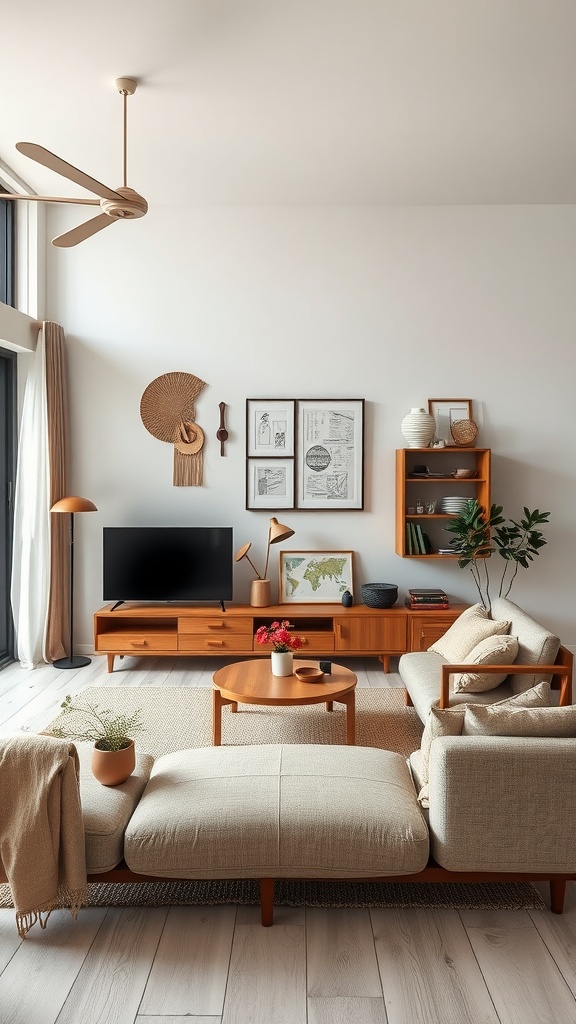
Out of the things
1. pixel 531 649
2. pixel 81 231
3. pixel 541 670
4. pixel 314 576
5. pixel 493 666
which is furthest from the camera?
pixel 314 576

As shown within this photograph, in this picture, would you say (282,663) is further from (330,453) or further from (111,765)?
(330,453)

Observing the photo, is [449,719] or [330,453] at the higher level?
[330,453]

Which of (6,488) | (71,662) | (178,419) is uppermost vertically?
(178,419)

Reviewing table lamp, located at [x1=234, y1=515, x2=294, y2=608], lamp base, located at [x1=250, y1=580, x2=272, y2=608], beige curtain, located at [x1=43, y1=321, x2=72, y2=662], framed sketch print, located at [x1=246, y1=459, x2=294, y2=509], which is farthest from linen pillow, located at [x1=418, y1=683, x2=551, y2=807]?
beige curtain, located at [x1=43, y1=321, x2=72, y2=662]

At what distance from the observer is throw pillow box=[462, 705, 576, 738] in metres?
2.43

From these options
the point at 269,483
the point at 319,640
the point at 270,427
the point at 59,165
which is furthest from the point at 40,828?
the point at 270,427

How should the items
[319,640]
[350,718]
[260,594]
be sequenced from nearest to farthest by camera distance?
[350,718] < [319,640] < [260,594]

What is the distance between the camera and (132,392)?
222 inches

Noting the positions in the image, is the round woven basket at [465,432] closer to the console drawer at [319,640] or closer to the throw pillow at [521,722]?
the console drawer at [319,640]

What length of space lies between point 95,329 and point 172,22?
269 cm

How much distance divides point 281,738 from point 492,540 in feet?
8.08

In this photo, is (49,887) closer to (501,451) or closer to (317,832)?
(317,832)

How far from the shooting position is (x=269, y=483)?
5.62 m

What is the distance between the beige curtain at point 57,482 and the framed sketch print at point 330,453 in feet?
Result: 5.72
